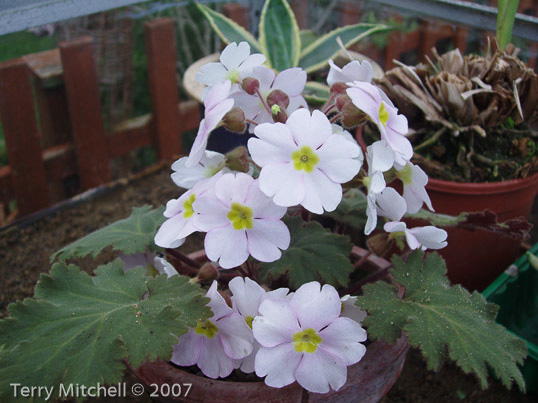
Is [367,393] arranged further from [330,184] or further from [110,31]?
[110,31]

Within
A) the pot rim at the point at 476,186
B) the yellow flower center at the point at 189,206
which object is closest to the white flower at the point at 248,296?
the yellow flower center at the point at 189,206

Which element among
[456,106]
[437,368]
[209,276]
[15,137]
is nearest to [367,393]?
[437,368]

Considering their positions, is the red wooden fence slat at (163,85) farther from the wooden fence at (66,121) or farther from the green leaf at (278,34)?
the green leaf at (278,34)

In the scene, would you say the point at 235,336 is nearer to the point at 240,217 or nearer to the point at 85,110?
the point at 240,217

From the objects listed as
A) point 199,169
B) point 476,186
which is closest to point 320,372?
point 199,169

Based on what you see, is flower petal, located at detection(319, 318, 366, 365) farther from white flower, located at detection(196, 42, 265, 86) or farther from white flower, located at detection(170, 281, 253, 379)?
white flower, located at detection(196, 42, 265, 86)

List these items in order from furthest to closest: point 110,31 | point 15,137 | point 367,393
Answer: point 110,31, point 15,137, point 367,393
